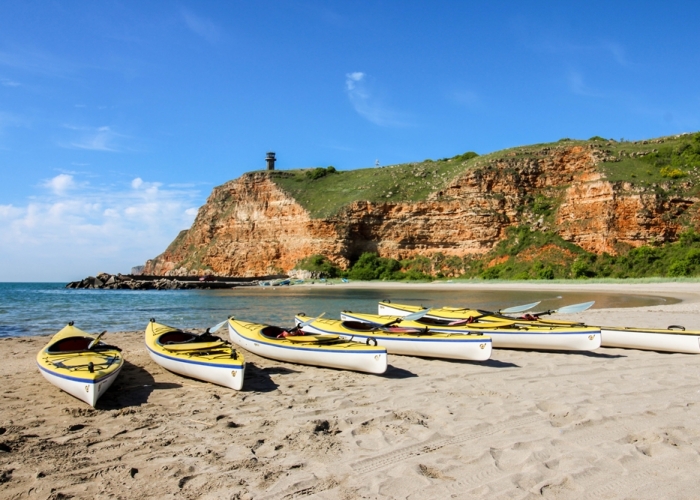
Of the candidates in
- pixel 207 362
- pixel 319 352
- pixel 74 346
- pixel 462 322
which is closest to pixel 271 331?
pixel 319 352

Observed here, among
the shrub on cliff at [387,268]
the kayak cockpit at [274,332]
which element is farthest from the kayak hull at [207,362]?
the shrub on cliff at [387,268]

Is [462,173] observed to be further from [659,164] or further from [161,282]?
[161,282]

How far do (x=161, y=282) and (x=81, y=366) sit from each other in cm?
6195

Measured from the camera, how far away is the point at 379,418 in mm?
6023

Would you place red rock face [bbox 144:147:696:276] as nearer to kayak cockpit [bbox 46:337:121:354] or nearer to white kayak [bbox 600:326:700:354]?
white kayak [bbox 600:326:700:354]

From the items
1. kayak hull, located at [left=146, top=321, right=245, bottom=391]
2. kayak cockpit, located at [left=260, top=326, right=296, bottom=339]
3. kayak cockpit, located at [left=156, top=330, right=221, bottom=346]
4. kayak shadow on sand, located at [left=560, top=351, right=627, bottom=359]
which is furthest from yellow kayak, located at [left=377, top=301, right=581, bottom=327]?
kayak hull, located at [left=146, top=321, right=245, bottom=391]

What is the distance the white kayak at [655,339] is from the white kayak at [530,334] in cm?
124

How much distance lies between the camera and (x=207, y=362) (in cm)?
780

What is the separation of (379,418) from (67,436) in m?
3.58

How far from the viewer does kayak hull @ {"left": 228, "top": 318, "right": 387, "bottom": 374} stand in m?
8.40

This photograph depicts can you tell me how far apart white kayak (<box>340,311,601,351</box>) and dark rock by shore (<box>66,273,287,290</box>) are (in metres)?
52.2

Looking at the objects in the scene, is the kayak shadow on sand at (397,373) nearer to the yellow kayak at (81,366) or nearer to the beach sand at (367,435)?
the beach sand at (367,435)

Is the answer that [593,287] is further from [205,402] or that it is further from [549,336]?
[205,402]

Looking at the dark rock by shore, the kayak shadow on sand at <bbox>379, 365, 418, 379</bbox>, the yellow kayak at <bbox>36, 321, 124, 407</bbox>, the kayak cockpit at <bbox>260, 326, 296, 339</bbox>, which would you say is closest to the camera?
the yellow kayak at <bbox>36, 321, 124, 407</bbox>
